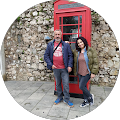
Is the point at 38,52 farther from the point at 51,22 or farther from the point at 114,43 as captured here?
the point at 114,43

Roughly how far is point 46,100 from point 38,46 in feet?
7.99

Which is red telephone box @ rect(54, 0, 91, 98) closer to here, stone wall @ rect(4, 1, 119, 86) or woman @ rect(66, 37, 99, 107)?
woman @ rect(66, 37, 99, 107)

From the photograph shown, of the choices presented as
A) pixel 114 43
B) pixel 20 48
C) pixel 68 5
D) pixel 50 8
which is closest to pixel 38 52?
pixel 20 48

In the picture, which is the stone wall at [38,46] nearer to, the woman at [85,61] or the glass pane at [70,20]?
the glass pane at [70,20]

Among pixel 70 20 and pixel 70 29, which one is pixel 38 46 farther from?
pixel 70 20

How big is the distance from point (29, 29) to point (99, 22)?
9.72ft

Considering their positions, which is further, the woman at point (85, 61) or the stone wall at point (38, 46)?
the stone wall at point (38, 46)

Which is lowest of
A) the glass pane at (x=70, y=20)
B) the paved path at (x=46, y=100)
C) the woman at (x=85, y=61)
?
the paved path at (x=46, y=100)

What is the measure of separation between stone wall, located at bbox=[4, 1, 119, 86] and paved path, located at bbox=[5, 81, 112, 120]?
1.63ft

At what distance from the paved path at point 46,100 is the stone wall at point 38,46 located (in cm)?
50

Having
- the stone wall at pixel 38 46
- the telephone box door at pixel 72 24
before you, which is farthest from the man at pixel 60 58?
the stone wall at pixel 38 46

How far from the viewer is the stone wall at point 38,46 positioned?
13.7 feet

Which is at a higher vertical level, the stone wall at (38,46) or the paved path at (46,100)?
the stone wall at (38,46)

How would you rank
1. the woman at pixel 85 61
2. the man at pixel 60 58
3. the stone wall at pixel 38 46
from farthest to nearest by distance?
the stone wall at pixel 38 46, the man at pixel 60 58, the woman at pixel 85 61
